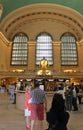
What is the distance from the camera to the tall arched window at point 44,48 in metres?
45.0

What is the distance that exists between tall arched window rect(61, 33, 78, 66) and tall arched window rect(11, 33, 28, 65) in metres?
5.66

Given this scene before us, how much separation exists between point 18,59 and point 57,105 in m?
38.9

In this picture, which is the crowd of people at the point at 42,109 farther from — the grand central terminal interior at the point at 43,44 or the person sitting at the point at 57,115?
the grand central terminal interior at the point at 43,44

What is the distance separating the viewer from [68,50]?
4500 centimetres

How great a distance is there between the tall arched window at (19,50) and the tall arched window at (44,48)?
1.93m

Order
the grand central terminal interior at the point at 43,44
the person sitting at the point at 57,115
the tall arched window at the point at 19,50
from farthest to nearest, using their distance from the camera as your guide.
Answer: the tall arched window at the point at 19,50 → the grand central terminal interior at the point at 43,44 → the person sitting at the point at 57,115

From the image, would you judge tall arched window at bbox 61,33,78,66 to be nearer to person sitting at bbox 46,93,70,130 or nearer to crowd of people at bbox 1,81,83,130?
crowd of people at bbox 1,81,83,130

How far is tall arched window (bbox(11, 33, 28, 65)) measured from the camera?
44625 millimetres

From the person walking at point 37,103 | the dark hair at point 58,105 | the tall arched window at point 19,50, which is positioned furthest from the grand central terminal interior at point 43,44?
the dark hair at point 58,105

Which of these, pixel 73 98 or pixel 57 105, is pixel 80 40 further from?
pixel 57 105

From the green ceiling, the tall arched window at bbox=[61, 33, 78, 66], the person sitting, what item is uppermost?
the green ceiling

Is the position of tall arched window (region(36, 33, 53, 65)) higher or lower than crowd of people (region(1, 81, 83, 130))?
higher

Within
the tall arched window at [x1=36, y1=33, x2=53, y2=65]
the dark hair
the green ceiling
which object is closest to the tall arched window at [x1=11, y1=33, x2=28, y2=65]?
the tall arched window at [x1=36, y1=33, x2=53, y2=65]

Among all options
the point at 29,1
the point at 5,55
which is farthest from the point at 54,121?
the point at 5,55
